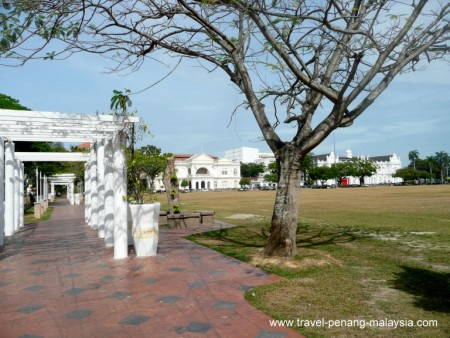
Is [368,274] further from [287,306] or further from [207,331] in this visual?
[207,331]

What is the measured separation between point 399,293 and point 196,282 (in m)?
2.93

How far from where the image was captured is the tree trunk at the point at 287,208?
7652 millimetres

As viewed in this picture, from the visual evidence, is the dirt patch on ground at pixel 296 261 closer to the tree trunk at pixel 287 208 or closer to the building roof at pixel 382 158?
the tree trunk at pixel 287 208

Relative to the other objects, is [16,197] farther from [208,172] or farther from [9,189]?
[208,172]

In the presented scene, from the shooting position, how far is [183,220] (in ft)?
47.2

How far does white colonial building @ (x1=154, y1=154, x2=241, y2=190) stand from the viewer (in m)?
113

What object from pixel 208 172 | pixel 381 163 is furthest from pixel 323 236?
pixel 381 163

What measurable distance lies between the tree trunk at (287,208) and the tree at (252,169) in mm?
113019

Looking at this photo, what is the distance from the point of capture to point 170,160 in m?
15.9

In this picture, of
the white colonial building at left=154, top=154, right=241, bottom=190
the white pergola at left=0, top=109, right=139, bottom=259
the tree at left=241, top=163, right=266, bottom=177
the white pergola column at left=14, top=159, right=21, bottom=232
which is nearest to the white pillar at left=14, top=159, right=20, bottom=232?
the white pergola column at left=14, top=159, right=21, bottom=232

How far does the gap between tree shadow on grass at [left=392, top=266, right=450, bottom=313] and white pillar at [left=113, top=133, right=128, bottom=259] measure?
5247 mm

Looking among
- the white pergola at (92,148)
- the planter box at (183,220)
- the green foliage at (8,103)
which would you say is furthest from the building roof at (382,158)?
the white pergola at (92,148)

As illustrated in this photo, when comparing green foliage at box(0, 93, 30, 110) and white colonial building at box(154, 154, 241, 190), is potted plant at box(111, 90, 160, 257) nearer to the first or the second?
green foliage at box(0, 93, 30, 110)

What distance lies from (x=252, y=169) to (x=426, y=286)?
11612cm
